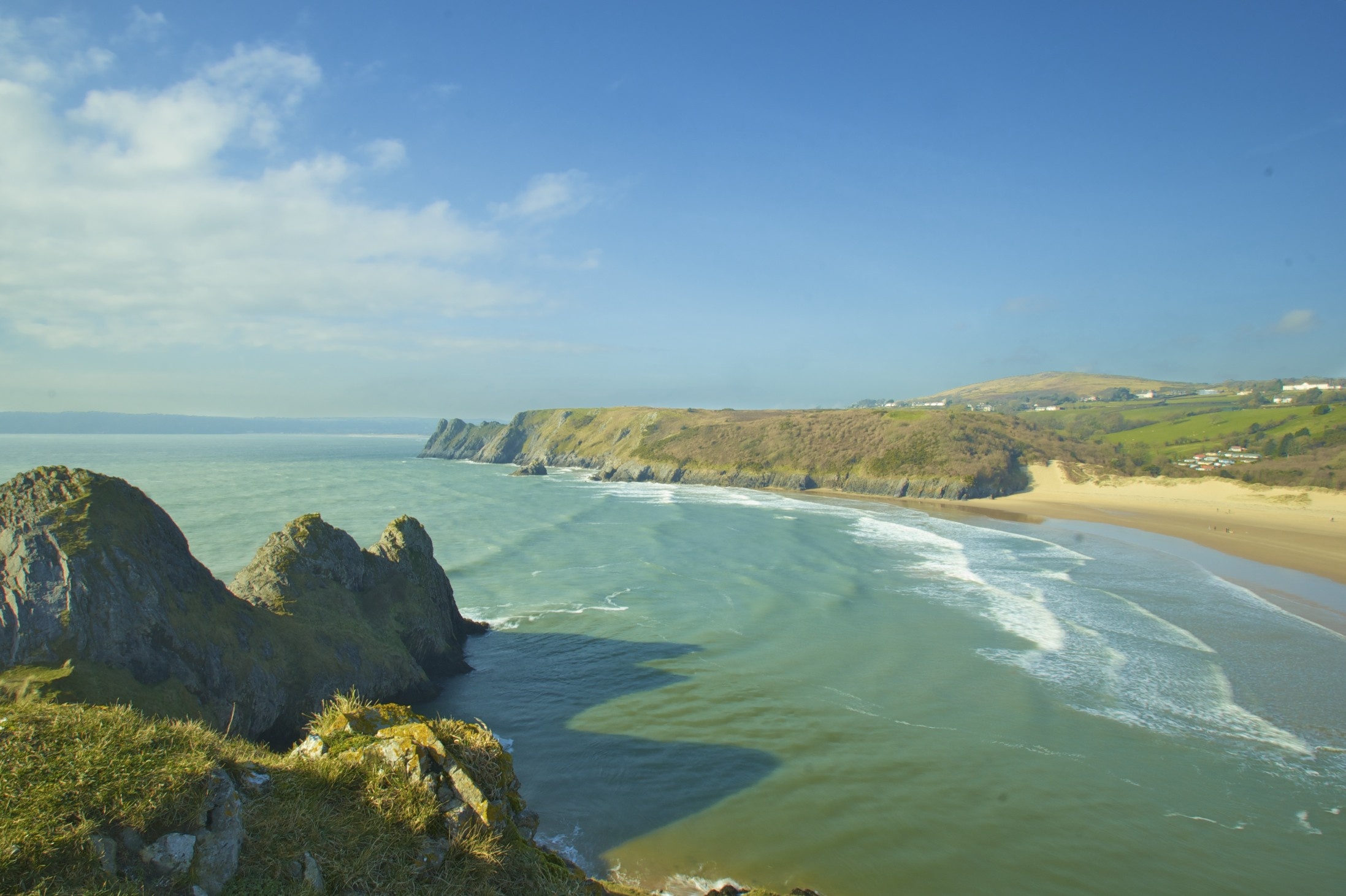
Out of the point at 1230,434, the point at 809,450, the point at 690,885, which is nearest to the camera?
the point at 690,885

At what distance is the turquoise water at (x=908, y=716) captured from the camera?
1163cm

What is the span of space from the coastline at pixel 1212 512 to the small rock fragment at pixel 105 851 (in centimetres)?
3844

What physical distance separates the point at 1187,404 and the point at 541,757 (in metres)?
181

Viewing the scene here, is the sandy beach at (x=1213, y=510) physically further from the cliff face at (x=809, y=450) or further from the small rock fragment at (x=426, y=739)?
the small rock fragment at (x=426, y=739)

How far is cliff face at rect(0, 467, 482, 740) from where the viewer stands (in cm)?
1139

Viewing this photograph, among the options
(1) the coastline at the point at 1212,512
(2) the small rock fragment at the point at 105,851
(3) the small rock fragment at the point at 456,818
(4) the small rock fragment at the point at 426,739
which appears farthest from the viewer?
(1) the coastline at the point at 1212,512

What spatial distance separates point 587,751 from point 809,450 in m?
81.2

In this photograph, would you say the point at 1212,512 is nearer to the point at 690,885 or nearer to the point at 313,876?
the point at 690,885

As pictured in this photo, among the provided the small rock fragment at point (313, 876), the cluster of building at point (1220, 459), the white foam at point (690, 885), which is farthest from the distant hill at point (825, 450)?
the small rock fragment at point (313, 876)

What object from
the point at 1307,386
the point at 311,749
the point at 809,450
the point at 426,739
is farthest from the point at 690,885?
the point at 1307,386

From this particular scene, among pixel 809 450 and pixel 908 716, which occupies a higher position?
pixel 809 450

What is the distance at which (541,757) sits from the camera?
48.7ft

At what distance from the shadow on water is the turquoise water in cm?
7

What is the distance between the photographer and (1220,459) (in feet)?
255
